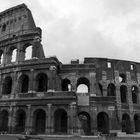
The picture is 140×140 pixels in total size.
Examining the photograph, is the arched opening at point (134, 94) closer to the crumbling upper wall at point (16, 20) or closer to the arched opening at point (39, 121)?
the arched opening at point (39, 121)

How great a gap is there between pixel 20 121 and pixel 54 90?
5.86m

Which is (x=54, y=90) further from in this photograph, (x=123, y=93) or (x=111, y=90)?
(x=123, y=93)

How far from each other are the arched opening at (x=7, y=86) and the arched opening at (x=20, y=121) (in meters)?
3.42

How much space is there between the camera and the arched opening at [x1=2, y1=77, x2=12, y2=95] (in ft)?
83.0

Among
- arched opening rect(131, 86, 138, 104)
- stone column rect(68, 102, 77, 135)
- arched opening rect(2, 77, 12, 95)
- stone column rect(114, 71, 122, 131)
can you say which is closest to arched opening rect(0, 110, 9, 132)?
arched opening rect(2, 77, 12, 95)

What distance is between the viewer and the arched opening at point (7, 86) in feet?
83.0

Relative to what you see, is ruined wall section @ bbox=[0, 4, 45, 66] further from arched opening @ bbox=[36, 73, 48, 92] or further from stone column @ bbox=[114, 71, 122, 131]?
stone column @ bbox=[114, 71, 122, 131]

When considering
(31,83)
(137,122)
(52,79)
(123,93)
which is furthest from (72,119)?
(137,122)

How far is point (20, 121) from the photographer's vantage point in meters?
24.3

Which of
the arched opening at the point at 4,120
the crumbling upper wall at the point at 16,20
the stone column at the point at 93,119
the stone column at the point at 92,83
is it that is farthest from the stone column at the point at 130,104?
the arched opening at the point at 4,120

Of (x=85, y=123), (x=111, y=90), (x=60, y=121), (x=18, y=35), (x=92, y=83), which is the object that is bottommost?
(x=85, y=123)

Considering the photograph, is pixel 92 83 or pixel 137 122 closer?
pixel 92 83

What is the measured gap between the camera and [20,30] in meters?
26.8

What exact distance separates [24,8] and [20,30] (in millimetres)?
3303
